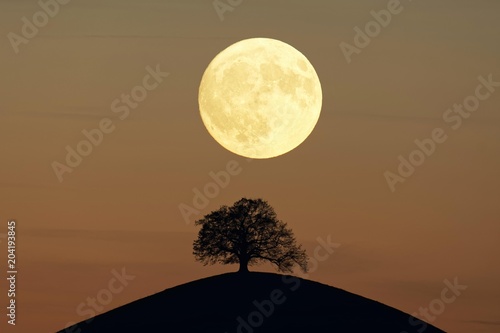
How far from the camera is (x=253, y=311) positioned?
82.9m

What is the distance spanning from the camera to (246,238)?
87.4 meters

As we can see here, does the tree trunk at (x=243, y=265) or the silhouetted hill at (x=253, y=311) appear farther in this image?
the tree trunk at (x=243, y=265)

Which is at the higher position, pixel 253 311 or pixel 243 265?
pixel 243 265

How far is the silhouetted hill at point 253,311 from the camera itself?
268 feet

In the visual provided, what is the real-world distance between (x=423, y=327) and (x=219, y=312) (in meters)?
16.9

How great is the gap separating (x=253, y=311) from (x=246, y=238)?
23.1 feet

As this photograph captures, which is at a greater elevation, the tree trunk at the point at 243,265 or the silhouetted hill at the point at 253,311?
the tree trunk at the point at 243,265

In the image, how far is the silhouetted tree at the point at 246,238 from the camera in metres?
87.2

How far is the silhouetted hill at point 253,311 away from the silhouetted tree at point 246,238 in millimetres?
1925

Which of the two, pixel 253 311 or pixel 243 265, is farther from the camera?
pixel 243 265

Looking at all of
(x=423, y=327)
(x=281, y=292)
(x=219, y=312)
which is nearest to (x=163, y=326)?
(x=219, y=312)

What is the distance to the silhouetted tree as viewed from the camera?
87188 mm

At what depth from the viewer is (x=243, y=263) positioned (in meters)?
87.6

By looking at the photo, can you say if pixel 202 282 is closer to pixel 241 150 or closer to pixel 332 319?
pixel 332 319
